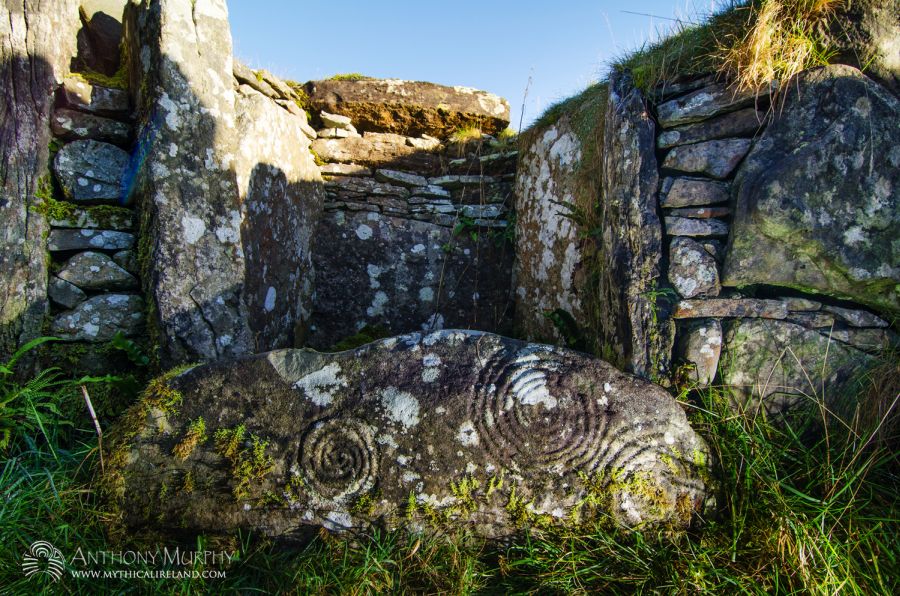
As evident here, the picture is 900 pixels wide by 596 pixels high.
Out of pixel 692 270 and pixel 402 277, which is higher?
pixel 692 270

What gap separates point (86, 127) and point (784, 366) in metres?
3.90

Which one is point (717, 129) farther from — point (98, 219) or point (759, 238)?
point (98, 219)

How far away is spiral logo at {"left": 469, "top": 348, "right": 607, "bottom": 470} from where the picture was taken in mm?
2076

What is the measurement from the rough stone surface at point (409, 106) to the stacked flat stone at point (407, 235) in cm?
11

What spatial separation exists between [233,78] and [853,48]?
10.9ft

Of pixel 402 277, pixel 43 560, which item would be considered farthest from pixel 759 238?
pixel 43 560

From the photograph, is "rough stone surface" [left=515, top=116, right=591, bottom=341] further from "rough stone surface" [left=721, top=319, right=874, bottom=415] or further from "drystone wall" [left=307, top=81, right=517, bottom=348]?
"rough stone surface" [left=721, top=319, right=874, bottom=415]

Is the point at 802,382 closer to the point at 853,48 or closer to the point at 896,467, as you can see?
the point at 896,467

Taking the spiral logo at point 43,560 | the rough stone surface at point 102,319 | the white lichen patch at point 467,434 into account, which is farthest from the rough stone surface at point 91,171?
the white lichen patch at point 467,434

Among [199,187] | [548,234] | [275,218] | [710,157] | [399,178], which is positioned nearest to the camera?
[710,157]

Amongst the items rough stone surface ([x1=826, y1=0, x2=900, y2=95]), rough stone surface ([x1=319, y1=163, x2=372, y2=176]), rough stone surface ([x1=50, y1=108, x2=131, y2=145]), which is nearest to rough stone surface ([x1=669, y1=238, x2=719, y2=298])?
rough stone surface ([x1=826, y1=0, x2=900, y2=95])

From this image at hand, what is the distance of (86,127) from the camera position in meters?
2.98

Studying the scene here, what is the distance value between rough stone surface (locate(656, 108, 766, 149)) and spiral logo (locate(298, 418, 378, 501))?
2.08 meters

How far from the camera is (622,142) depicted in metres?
2.73
